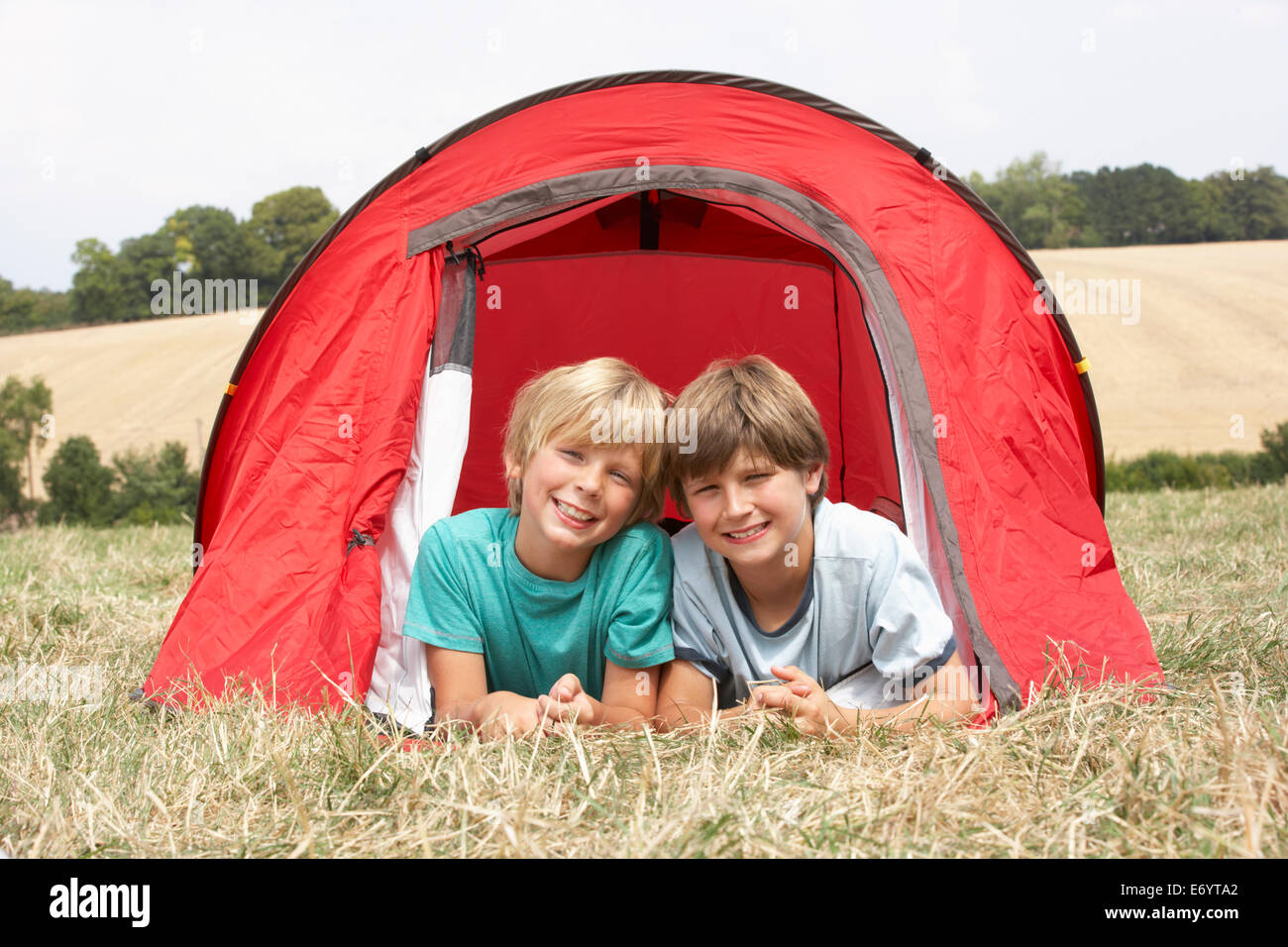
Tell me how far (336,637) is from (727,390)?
1027mm

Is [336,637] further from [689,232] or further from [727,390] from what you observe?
[689,232]

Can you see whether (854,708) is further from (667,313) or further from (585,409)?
(667,313)

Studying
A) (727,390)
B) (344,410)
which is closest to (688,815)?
(727,390)

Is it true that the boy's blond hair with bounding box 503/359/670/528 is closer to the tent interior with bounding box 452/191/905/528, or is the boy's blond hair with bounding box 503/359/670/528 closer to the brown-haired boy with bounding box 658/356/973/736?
the brown-haired boy with bounding box 658/356/973/736

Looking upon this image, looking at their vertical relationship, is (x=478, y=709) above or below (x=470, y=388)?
below

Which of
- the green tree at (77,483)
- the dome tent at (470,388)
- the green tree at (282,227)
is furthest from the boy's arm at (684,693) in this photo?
the green tree at (282,227)

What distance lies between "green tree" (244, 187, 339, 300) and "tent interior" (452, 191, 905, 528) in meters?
18.1

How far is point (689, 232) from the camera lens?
3.55 metres

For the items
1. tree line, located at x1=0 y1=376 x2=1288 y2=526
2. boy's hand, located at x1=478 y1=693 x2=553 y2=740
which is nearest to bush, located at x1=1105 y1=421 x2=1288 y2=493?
tree line, located at x1=0 y1=376 x2=1288 y2=526

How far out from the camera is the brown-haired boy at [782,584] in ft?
6.56

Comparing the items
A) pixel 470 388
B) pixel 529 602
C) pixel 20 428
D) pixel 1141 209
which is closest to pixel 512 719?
pixel 529 602

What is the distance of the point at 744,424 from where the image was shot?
78.8 inches

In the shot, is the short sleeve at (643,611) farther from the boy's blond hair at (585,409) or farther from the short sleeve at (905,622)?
the short sleeve at (905,622)

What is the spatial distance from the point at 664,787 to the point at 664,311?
235 centimetres
